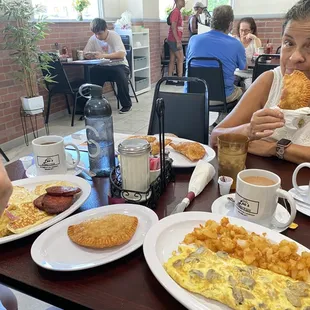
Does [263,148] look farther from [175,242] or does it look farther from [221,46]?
[221,46]

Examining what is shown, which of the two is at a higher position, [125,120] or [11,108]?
[11,108]

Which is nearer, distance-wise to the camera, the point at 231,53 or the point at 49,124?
the point at 231,53

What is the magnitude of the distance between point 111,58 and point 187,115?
373 cm

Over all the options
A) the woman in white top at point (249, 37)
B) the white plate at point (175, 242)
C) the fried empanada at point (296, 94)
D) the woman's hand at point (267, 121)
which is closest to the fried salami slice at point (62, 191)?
the white plate at point (175, 242)

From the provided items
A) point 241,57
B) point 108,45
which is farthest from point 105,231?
point 108,45

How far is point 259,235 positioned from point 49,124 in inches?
180

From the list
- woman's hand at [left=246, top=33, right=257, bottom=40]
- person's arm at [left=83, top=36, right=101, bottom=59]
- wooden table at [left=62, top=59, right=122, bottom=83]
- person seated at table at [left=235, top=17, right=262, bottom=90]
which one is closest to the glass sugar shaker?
wooden table at [left=62, top=59, right=122, bottom=83]

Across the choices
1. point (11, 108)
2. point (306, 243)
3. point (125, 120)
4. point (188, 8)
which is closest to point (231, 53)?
point (125, 120)

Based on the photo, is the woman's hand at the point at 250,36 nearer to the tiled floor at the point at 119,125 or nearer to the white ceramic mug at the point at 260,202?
the tiled floor at the point at 119,125

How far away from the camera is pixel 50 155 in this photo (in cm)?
111

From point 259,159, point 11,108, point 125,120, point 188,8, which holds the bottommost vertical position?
point 125,120

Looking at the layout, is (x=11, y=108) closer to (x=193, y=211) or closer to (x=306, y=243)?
(x=193, y=211)

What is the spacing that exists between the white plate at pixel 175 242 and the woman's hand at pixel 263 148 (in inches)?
22.4

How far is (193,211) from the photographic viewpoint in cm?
90
